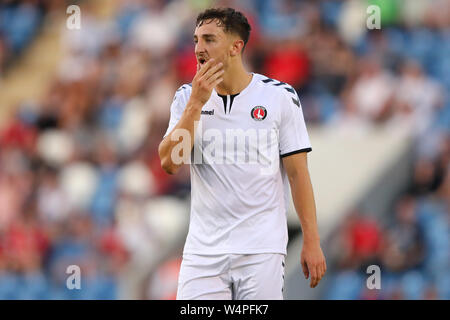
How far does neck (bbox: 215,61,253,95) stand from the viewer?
4.53 meters

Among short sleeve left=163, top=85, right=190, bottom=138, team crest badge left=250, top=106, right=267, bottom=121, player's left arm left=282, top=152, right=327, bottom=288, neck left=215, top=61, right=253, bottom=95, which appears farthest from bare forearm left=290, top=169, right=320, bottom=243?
short sleeve left=163, top=85, right=190, bottom=138

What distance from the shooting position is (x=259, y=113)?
449 centimetres

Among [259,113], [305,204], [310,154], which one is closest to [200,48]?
[259,113]

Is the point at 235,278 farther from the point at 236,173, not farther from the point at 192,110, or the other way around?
the point at 192,110

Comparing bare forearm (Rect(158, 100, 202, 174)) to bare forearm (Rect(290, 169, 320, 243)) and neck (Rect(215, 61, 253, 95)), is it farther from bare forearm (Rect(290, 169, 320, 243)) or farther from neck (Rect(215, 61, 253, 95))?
bare forearm (Rect(290, 169, 320, 243))

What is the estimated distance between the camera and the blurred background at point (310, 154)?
344 inches

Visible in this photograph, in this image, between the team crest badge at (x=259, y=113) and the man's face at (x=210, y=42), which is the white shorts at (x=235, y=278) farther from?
the man's face at (x=210, y=42)

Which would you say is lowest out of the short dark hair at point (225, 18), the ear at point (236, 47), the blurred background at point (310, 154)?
the blurred background at point (310, 154)

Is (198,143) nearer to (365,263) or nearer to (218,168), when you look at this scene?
(218,168)

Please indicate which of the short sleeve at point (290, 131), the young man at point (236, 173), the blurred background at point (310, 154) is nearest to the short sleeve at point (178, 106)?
the young man at point (236, 173)

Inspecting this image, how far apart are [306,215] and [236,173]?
15.4 inches

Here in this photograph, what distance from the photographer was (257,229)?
4.45 m

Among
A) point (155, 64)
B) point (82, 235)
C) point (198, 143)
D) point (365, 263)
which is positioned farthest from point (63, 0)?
point (198, 143)

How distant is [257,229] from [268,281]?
0.25m
